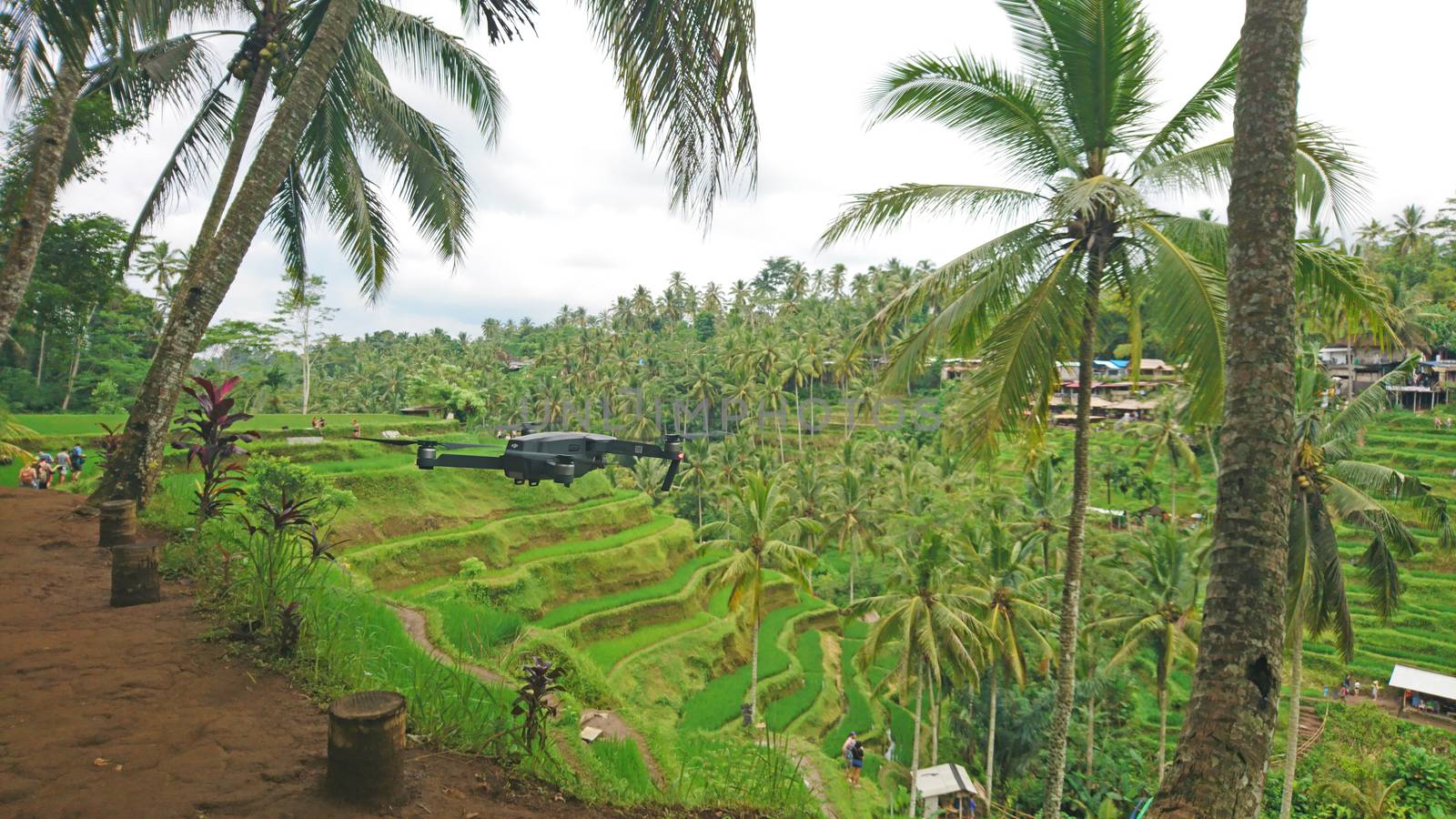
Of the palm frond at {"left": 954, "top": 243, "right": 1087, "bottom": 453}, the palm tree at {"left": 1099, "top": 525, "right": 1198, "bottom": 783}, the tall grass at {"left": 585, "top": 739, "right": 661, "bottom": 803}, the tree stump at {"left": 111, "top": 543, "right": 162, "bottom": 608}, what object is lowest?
the palm tree at {"left": 1099, "top": 525, "right": 1198, "bottom": 783}

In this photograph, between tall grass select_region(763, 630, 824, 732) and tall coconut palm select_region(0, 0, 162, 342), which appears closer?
tall coconut palm select_region(0, 0, 162, 342)

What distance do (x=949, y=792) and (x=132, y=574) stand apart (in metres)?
17.2

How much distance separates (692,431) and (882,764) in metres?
34.3

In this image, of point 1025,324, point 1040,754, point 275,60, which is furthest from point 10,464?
point 1040,754

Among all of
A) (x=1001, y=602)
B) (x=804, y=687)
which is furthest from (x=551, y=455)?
(x=804, y=687)

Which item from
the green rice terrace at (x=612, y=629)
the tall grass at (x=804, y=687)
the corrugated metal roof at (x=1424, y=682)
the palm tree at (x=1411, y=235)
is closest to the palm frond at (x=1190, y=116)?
the green rice terrace at (x=612, y=629)

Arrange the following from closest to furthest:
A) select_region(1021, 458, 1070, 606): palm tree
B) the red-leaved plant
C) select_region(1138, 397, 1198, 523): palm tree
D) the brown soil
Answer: the brown soil < the red-leaved plant < select_region(1021, 458, 1070, 606): palm tree < select_region(1138, 397, 1198, 523): palm tree

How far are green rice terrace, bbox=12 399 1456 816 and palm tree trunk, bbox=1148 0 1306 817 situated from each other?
220 centimetres

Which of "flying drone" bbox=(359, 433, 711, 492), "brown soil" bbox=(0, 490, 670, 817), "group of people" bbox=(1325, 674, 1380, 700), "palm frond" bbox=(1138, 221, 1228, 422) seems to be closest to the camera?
"brown soil" bbox=(0, 490, 670, 817)

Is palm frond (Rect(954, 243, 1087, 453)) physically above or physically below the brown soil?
above

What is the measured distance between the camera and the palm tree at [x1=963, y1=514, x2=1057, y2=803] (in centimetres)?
1600

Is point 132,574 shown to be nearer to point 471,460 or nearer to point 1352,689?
point 471,460

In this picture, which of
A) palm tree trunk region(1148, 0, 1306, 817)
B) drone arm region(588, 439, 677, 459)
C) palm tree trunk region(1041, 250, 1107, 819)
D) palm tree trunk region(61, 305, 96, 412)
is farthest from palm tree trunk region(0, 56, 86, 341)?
palm tree trunk region(61, 305, 96, 412)

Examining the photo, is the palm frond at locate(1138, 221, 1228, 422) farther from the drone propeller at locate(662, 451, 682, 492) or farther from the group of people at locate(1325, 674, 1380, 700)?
the group of people at locate(1325, 674, 1380, 700)
